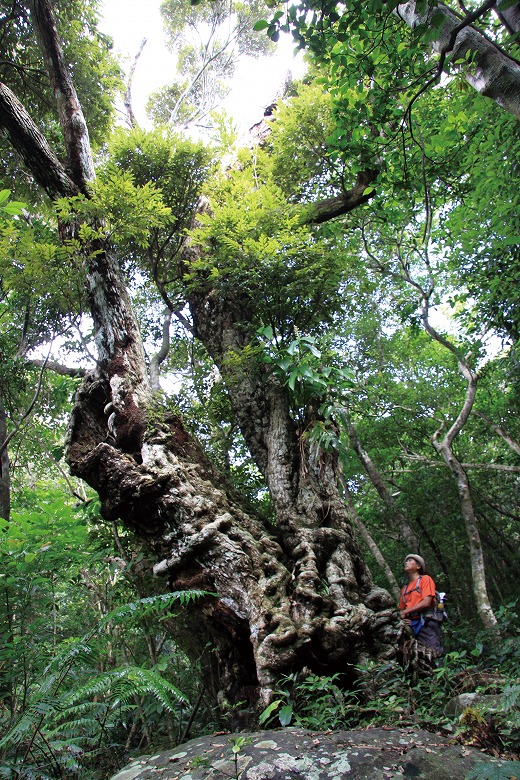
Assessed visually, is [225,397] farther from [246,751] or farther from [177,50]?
[177,50]

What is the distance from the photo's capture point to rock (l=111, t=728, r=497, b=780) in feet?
6.77

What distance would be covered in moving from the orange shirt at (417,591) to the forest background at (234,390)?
41 centimetres

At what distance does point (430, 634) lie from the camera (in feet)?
14.1

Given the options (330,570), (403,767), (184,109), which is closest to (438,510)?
(330,570)

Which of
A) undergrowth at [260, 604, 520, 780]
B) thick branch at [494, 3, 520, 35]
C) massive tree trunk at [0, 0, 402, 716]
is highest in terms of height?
thick branch at [494, 3, 520, 35]

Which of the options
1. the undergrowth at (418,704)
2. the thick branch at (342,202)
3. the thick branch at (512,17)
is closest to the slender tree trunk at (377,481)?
the thick branch at (342,202)

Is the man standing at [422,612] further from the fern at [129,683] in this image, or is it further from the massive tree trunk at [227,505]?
the fern at [129,683]

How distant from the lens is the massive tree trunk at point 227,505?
3871 mm

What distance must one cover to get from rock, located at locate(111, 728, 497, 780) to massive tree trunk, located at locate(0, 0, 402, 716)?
1.07 meters

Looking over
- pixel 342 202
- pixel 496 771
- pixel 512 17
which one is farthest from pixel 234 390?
pixel 496 771

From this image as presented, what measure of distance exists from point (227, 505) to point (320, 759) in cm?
276

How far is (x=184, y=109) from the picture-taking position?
15.8 meters

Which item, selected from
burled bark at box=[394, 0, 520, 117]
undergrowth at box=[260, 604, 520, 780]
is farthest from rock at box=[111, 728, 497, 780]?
burled bark at box=[394, 0, 520, 117]

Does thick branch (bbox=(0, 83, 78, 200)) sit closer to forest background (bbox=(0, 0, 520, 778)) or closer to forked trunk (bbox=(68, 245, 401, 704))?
forest background (bbox=(0, 0, 520, 778))
